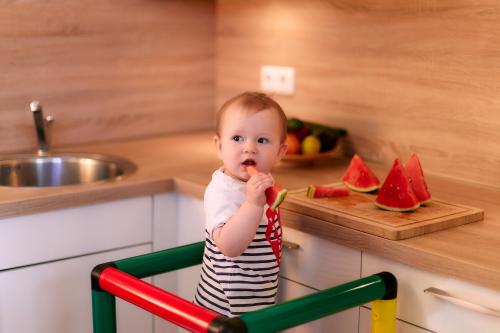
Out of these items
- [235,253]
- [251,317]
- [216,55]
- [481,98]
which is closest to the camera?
[251,317]

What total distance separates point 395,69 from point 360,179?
0.49m

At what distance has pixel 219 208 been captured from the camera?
1660 mm

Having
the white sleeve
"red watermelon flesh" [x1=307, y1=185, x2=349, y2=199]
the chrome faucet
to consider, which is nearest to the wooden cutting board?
"red watermelon flesh" [x1=307, y1=185, x2=349, y2=199]

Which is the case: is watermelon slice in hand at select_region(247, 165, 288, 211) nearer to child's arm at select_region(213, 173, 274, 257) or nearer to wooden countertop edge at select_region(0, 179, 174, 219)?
child's arm at select_region(213, 173, 274, 257)

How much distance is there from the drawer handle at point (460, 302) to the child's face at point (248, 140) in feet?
1.39

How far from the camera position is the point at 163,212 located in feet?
7.22

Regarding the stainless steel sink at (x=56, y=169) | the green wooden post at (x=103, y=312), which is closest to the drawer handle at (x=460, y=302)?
the green wooden post at (x=103, y=312)

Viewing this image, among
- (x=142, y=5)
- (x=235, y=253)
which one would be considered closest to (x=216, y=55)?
(x=142, y=5)

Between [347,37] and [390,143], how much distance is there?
349mm

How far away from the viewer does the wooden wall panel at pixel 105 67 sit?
2.45m

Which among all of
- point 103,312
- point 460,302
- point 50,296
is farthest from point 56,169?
point 460,302

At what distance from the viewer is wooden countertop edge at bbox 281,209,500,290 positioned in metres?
1.49

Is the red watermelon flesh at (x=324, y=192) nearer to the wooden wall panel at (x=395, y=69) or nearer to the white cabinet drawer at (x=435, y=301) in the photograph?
the white cabinet drawer at (x=435, y=301)

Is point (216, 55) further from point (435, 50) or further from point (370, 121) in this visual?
point (435, 50)
